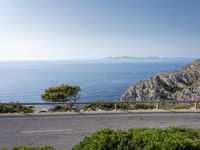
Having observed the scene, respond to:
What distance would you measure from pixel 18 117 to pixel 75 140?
18.6ft

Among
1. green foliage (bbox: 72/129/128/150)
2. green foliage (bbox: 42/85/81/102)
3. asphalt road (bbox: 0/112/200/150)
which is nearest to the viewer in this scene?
green foliage (bbox: 72/129/128/150)

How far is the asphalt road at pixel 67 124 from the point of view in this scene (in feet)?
41.2

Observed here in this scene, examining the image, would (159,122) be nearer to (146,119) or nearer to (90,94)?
(146,119)

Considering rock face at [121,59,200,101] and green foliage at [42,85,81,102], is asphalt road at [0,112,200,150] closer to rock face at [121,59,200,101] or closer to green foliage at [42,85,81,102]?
green foliage at [42,85,81,102]

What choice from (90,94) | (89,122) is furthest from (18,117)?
(90,94)

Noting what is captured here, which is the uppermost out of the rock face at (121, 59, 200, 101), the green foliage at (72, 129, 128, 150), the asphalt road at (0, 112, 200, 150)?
the green foliage at (72, 129, 128, 150)

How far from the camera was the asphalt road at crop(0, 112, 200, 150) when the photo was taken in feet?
41.2

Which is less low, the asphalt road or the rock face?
the asphalt road

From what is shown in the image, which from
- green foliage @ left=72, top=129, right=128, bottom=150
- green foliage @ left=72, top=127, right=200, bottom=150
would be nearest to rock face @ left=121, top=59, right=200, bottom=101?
green foliage @ left=72, top=127, right=200, bottom=150

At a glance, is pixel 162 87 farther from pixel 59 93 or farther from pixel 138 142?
pixel 138 142

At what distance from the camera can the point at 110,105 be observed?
21641 millimetres

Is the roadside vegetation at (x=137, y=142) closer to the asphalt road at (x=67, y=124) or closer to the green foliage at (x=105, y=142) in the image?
the green foliage at (x=105, y=142)

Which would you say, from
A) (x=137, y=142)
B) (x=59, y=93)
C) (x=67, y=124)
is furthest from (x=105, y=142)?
(x=59, y=93)

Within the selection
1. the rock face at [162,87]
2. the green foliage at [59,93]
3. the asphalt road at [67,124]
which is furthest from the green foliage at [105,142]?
the rock face at [162,87]
